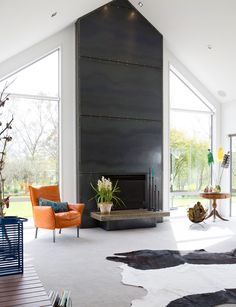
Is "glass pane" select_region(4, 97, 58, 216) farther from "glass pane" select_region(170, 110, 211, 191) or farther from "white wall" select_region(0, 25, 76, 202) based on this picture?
"glass pane" select_region(170, 110, 211, 191)

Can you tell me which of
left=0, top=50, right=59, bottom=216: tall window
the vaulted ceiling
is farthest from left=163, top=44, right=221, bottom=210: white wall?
left=0, top=50, right=59, bottom=216: tall window

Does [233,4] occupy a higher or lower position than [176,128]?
higher

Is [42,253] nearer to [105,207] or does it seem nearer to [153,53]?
[105,207]

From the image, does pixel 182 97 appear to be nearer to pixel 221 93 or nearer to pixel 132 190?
pixel 221 93

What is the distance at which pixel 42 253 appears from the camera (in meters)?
4.80

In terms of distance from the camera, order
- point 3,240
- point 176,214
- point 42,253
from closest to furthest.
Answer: point 3,240, point 42,253, point 176,214

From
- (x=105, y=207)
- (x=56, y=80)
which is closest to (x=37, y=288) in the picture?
(x=105, y=207)

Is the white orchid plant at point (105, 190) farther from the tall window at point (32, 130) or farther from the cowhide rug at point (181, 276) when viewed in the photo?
the cowhide rug at point (181, 276)

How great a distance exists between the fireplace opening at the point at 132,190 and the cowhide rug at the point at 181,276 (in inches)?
94.4

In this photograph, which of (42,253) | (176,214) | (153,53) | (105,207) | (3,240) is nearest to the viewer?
(3,240)

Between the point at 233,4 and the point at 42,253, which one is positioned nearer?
the point at 42,253

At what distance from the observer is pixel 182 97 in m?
8.35

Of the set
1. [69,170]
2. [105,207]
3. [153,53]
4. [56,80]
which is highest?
[153,53]

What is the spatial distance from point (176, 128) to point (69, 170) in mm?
2892
